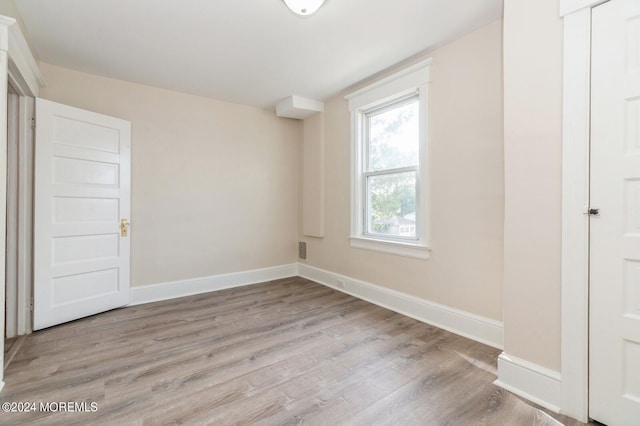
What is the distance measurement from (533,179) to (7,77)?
147 inches

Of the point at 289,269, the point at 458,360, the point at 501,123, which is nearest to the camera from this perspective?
the point at 458,360

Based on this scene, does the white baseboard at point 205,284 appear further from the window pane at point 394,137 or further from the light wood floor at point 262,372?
the window pane at point 394,137

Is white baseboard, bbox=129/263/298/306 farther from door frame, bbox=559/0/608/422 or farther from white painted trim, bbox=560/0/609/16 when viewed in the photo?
white painted trim, bbox=560/0/609/16

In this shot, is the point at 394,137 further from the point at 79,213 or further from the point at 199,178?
the point at 79,213

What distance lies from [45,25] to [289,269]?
12.5 ft

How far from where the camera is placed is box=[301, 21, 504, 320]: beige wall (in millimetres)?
2336

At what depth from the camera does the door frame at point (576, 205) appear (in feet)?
4.98

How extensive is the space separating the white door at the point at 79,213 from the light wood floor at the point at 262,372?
272mm

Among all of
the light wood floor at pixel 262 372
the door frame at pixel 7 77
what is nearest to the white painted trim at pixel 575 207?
the light wood floor at pixel 262 372

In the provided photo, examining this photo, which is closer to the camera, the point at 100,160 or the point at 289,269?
the point at 100,160

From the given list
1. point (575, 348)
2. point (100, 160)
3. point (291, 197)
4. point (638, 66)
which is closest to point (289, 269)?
point (291, 197)

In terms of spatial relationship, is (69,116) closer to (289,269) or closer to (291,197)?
(291,197)

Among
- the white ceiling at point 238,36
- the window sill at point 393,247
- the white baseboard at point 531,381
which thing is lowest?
the white baseboard at point 531,381

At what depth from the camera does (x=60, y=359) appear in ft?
7.09
